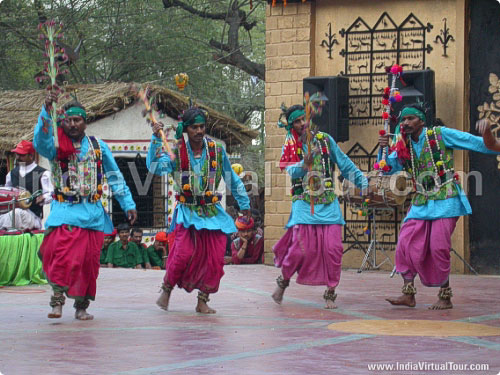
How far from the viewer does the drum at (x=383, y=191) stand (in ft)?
41.2

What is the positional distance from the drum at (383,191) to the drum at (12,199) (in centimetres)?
434

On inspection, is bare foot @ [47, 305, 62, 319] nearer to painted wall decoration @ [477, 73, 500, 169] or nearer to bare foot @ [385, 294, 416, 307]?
bare foot @ [385, 294, 416, 307]

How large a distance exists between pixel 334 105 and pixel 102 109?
22.5 feet

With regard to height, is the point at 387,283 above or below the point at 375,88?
below

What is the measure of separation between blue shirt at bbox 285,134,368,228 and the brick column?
186 inches

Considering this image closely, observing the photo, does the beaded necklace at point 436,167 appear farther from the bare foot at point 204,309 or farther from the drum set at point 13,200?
the drum set at point 13,200

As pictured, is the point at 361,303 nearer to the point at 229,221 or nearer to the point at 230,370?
the point at 229,221

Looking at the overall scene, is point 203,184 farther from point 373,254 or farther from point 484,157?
point 484,157

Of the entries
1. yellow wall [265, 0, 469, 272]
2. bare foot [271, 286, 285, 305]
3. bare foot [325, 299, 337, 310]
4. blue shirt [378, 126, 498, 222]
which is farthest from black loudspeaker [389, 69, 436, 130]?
bare foot [325, 299, 337, 310]

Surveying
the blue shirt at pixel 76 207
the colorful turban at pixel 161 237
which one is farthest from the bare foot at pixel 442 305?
the colorful turban at pixel 161 237

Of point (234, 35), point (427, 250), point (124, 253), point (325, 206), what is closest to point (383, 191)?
point (325, 206)

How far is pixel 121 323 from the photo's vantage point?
336 inches

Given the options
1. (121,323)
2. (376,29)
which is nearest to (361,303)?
(121,323)

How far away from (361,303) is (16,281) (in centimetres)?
477
